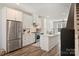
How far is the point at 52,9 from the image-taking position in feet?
6.58

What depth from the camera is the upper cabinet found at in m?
1.97

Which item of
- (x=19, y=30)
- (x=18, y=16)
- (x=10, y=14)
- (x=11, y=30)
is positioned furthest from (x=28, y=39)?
(x=10, y=14)

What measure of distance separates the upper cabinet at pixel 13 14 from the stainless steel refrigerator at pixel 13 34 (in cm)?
8

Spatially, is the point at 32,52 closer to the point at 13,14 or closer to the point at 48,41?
the point at 48,41

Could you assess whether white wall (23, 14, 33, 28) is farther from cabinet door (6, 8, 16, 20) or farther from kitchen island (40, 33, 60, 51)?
kitchen island (40, 33, 60, 51)

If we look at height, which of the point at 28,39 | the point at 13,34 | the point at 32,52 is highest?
the point at 13,34

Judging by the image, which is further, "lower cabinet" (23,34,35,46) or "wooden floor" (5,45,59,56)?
"lower cabinet" (23,34,35,46)

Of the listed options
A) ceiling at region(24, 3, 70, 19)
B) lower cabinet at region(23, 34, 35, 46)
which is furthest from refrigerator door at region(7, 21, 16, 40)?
ceiling at region(24, 3, 70, 19)

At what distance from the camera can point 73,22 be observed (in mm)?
1980

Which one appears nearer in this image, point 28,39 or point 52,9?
point 52,9

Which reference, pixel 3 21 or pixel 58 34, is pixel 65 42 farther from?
pixel 3 21

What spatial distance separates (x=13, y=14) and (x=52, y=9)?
0.77m

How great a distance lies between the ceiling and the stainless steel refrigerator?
0.44 metres

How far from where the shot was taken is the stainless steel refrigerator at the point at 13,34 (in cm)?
202
